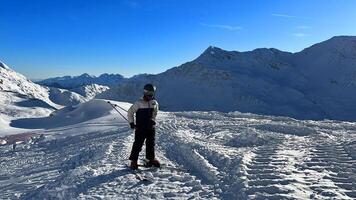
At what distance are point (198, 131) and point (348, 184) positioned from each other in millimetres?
12718

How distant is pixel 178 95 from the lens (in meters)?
71.2

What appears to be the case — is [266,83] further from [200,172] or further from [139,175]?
[139,175]

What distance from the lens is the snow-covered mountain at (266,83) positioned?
218 ft

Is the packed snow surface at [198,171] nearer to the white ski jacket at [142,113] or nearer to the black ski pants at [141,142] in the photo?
the black ski pants at [141,142]

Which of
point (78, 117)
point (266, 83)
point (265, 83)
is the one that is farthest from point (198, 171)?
point (266, 83)

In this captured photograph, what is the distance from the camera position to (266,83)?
75312 millimetres

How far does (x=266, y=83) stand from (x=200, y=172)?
66150 mm

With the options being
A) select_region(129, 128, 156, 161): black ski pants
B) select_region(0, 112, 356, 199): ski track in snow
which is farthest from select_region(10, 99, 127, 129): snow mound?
select_region(129, 128, 156, 161): black ski pants

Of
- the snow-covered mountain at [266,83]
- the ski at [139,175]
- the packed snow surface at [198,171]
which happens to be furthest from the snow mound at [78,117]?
the snow-covered mountain at [266,83]

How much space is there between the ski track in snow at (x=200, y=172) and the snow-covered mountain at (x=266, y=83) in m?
47.1

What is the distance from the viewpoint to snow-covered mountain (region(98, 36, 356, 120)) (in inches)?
2613

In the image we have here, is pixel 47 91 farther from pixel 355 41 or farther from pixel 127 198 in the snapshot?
pixel 127 198

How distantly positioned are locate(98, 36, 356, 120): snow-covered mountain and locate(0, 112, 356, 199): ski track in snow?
47093 millimetres

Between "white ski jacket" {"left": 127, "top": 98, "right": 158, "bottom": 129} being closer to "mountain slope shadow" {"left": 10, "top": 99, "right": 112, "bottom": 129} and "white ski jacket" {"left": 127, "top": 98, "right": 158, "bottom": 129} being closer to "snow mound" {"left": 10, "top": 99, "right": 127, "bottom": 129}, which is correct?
"snow mound" {"left": 10, "top": 99, "right": 127, "bottom": 129}
